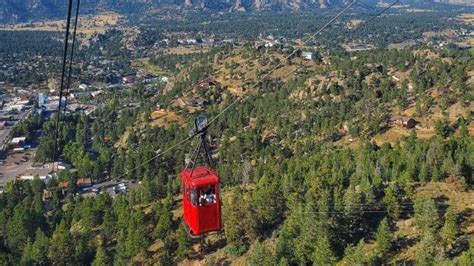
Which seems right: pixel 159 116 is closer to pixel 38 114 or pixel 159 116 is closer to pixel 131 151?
pixel 131 151

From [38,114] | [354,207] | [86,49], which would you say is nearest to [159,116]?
[38,114]

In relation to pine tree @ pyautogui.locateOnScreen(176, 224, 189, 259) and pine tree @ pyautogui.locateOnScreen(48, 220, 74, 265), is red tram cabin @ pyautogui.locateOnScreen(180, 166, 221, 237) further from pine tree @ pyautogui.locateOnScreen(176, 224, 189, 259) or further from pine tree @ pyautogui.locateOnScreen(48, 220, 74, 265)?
pine tree @ pyautogui.locateOnScreen(48, 220, 74, 265)

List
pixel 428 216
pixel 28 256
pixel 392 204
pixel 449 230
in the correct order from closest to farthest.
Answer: pixel 449 230 < pixel 428 216 < pixel 392 204 < pixel 28 256

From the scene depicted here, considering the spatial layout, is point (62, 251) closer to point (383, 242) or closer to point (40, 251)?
point (40, 251)

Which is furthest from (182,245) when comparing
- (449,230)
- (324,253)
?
(449,230)

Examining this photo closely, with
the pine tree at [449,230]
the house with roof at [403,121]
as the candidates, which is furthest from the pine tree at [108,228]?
the house with roof at [403,121]

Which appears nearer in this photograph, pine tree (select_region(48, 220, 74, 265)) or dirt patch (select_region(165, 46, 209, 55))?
pine tree (select_region(48, 220, 74, 265))

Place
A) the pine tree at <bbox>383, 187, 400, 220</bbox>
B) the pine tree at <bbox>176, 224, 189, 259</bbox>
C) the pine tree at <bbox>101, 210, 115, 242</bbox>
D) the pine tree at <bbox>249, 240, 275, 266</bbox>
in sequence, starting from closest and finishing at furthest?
the pine tree at <bbox>249, 240, 275, 266</bbox> → the pine tree at <bbox>383, 187, 400, 220</bbox> → the pine tree at <bbox>176, 224, 189, 259</bbox> → the pine tree at <bbox>101, 210, 115, 242</bbox>

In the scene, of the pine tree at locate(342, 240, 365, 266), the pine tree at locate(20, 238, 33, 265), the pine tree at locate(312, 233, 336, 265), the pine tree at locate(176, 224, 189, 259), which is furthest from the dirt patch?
the pine tree at locate(342, 240, 365, 266)

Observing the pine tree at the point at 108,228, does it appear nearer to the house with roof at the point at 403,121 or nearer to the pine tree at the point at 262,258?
the pine tree at the point at 262,258
